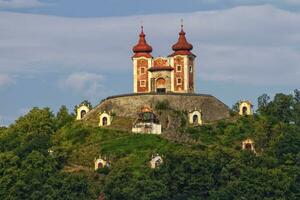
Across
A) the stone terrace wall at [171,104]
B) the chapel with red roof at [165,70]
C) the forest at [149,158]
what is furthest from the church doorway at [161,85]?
the forest at [149,158]

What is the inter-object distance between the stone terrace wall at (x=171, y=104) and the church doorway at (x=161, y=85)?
3.10 m

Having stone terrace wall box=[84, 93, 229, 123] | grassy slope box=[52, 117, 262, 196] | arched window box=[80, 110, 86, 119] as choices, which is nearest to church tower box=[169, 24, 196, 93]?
stone terrace wall box=[84, 93, 229, 123]

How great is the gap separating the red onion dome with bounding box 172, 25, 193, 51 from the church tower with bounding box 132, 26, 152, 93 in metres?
2.61

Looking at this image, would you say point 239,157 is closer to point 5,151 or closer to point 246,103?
point 246,103

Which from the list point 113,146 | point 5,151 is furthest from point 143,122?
point 5,151

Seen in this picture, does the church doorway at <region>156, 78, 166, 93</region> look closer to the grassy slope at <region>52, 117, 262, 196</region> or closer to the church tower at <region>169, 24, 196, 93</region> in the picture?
the church tower at <region>169, 24, 196, 93</region>

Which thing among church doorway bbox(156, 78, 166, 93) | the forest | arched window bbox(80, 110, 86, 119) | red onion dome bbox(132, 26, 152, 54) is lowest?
the forest

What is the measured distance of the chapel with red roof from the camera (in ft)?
442

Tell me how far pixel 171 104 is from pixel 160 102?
42.0 inches

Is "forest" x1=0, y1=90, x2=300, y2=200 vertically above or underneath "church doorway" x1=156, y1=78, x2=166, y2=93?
underneath

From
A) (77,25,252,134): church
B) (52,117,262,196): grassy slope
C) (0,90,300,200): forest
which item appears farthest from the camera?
(77,25,252,134): church

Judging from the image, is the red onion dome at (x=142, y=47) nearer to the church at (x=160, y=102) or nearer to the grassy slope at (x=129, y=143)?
the church at (x=160, y=102)

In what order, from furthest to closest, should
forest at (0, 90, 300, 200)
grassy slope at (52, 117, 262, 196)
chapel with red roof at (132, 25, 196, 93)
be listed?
chapel with red roof at (132, 25, 196, 93) → grassy slope at (52, 117, 262, 196) → forest at (0, 90, 300, 200)

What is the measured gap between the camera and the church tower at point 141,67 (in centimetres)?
13538
